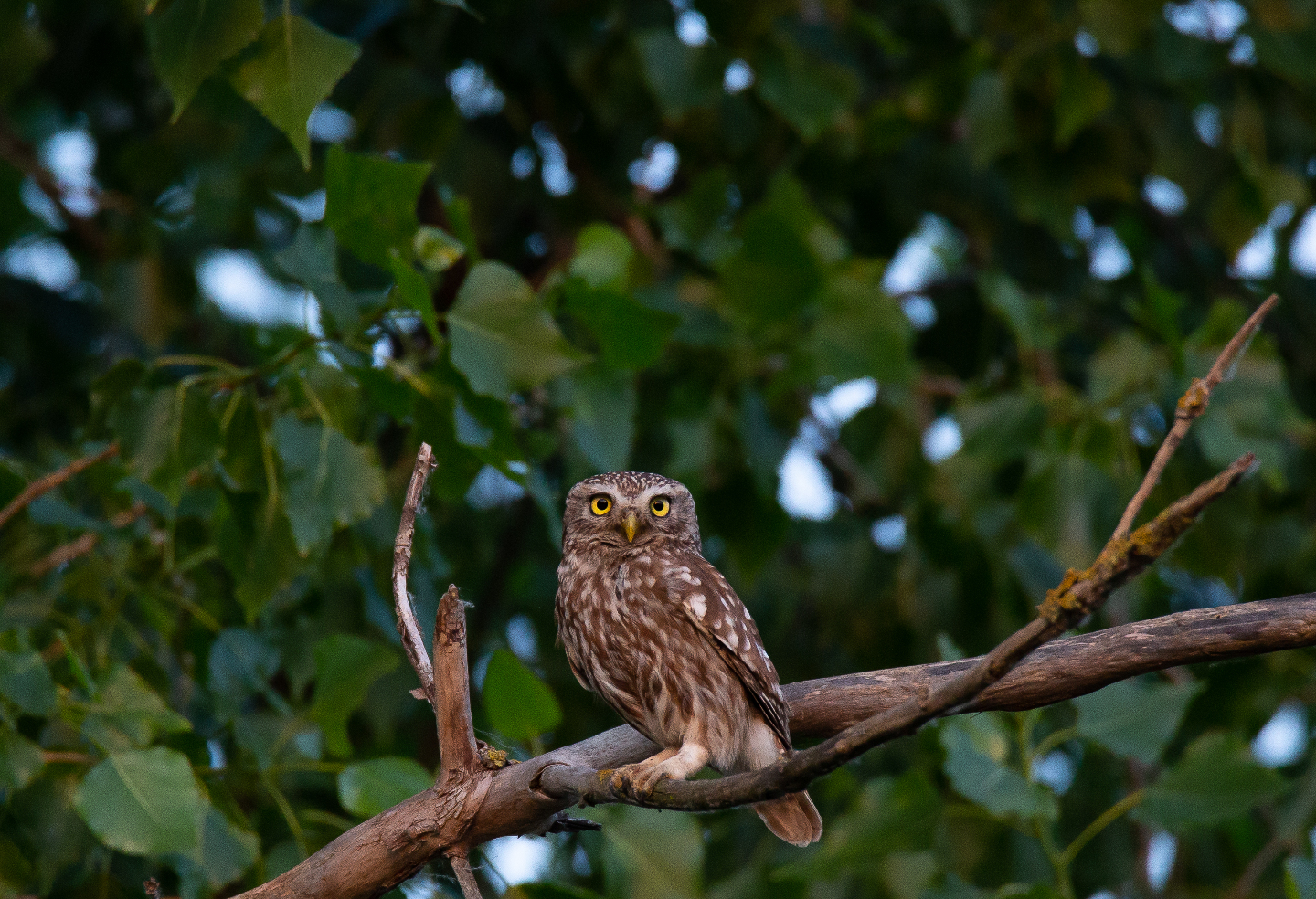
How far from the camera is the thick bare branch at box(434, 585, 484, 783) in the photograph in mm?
1828

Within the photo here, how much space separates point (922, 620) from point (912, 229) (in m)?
1.47

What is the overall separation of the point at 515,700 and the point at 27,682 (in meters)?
0.93

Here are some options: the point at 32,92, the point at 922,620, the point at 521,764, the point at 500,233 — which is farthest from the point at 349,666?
the point at 32,92

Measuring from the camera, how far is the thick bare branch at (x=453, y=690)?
183 centimetres

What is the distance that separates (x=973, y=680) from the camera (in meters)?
1.35

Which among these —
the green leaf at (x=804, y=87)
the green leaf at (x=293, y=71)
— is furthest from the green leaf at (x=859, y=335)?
the green leaf at (x=293, y=71)

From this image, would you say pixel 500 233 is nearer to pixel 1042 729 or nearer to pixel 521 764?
pixel 1042 729

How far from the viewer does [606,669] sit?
8.16 feet

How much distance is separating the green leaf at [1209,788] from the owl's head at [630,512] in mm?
1261

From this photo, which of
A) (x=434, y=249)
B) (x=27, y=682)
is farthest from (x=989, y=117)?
(x=27, y=682)

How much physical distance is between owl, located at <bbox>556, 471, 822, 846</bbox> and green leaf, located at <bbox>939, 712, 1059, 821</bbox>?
536 millimetres

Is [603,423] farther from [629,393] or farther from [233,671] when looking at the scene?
[233,671]

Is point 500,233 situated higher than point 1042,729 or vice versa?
point 500,233

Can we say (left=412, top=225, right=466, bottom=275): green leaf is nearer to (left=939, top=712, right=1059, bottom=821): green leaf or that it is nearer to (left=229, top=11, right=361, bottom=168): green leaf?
(left=229, top=11, right=361, bottom=168): green leaf
